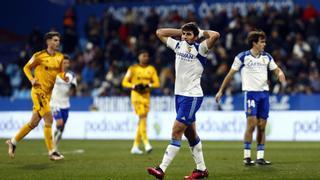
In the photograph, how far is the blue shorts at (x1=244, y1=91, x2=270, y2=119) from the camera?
54.3 feet

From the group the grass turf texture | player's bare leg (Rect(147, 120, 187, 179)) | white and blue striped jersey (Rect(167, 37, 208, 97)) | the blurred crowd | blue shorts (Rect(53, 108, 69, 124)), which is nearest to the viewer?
player's bare leg (Rect(147, 120, 187, 179))

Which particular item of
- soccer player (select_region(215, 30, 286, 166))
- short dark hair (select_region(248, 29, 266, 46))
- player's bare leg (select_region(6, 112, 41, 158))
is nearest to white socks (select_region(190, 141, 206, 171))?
soccer player (select_region(215, 30, 286, 166))

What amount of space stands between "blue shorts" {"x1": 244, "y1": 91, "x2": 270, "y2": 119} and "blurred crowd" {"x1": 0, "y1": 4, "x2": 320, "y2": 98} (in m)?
12.4

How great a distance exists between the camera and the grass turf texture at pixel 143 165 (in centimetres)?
1378

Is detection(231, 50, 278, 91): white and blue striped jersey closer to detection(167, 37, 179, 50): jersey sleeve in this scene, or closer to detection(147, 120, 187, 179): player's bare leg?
detection(167, 37, 179, 50): jersey sleeve

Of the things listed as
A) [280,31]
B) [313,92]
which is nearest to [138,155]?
[313,92]

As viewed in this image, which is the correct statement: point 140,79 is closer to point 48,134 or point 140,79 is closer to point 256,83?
point 48,134

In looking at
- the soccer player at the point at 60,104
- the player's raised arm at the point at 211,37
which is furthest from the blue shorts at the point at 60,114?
the player's raised arm at the point at 211,37

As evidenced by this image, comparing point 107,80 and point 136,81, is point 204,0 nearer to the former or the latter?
point 107,80

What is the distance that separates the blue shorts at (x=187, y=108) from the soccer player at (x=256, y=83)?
10.9ft

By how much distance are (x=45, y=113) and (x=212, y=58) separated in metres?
15.2

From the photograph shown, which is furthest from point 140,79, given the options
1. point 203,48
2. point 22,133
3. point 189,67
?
point 203,48

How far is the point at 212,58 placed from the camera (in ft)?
104

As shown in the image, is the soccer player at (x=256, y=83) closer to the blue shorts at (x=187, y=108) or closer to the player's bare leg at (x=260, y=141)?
the player's bare leg at (x=260, y=141)
